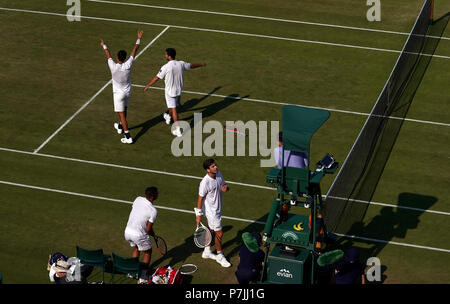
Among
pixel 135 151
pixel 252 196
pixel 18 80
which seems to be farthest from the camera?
pixel 18 80

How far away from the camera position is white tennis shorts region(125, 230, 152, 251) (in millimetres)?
16828

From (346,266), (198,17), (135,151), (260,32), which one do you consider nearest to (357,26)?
(260,32)

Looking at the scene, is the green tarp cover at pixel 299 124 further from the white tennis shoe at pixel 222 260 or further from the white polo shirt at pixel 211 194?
the white tennis shoe at pixel 222 260

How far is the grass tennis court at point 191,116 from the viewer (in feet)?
60.6

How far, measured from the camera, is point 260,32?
28.9m

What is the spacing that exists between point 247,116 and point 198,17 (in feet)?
25.4

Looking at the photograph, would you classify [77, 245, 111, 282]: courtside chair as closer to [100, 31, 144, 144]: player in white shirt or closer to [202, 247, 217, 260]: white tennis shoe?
[202, 247, 217, 260]: white tennis shoe

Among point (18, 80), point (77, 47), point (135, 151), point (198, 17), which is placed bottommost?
point (135, 151)

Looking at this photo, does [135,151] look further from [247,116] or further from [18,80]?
[18,80]

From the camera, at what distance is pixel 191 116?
23.6 meters

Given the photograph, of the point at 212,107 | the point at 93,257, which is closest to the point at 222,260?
the point at 93,257

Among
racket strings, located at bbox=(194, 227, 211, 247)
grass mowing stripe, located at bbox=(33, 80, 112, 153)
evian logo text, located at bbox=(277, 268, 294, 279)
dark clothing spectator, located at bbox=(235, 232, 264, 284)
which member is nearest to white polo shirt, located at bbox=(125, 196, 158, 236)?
racket strings, located at bbox=(194, 227, 211, 247)

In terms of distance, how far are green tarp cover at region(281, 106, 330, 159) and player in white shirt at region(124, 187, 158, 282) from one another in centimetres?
315

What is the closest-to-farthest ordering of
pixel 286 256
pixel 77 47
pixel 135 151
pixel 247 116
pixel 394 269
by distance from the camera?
pixel 286 256 < pixel 394 269 < pixel 135 151 < pixel 247 116 < pixel 77 47
